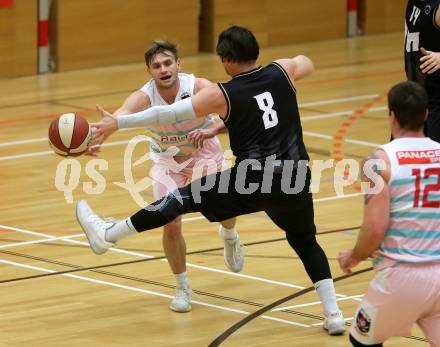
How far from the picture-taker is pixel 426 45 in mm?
9070

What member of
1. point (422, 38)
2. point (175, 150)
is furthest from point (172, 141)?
point (422, 38)

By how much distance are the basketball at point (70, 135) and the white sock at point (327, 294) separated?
1.79 m

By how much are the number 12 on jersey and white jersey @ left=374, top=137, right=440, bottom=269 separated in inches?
72.1

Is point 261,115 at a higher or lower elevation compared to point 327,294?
higher

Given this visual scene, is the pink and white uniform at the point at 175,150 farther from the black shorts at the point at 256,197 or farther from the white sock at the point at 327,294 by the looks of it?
the white sock at the point at 327,294

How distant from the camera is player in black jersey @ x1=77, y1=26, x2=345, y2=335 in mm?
7590

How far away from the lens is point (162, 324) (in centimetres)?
834

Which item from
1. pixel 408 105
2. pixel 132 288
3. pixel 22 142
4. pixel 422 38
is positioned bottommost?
pixel 132 288

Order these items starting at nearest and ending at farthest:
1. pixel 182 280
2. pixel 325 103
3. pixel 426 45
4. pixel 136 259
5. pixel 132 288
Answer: pixel 182 280 → pixel 426 45 → pixel 132 288 → pixel 136 259 → pixel 325 103

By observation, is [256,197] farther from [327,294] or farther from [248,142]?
[327,294]

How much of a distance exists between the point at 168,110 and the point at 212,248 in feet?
9.46

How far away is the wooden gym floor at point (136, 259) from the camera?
26.8 ft

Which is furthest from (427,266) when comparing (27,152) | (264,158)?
(27,152)

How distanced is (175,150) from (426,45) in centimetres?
205
